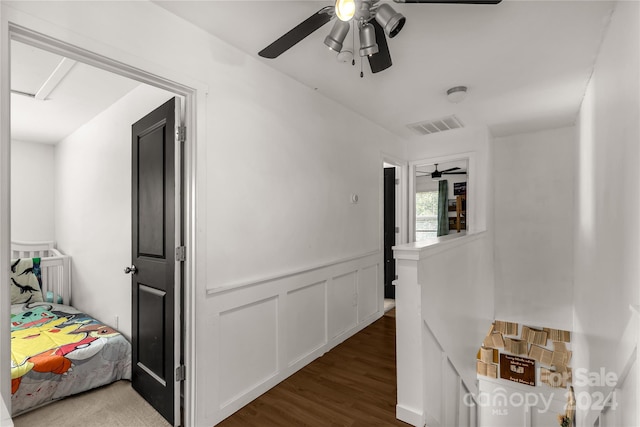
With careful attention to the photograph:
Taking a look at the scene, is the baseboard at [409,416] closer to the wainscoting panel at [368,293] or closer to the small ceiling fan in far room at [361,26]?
the wainscoting panel at [368,293]

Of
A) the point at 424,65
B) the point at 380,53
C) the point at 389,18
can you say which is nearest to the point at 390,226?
the point at 424,65

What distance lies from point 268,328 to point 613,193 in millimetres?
2402

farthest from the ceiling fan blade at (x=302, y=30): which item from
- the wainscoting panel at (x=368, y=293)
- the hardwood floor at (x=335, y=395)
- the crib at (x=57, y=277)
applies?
the crib at (x=57, y=277)

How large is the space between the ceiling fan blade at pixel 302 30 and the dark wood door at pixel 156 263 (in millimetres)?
747

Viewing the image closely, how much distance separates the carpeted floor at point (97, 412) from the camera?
205 cm

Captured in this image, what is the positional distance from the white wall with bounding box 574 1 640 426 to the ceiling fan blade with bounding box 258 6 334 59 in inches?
53.7

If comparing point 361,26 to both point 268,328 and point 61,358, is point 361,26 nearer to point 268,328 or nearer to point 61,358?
point 268,328

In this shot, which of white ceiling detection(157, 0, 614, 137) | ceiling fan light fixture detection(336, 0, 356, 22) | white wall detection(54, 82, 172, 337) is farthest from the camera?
white wall detection(54, 82, 172, 337)

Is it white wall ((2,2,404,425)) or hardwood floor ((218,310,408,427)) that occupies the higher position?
white wall ((2,2,404,425))

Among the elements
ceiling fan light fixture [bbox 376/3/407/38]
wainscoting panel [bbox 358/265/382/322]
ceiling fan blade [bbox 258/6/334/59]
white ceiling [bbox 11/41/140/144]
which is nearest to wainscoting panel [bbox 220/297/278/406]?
wainscoting panel [bbox 358/265/382/322]

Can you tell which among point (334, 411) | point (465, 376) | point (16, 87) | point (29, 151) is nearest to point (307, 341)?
point (334, 411)

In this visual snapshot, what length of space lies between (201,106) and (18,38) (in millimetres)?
823

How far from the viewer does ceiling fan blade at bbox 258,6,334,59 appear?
4.76 feet

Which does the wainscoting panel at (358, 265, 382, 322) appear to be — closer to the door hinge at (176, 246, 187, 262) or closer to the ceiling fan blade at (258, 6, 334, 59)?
the door hinge at (176, 246, 187, 262)
